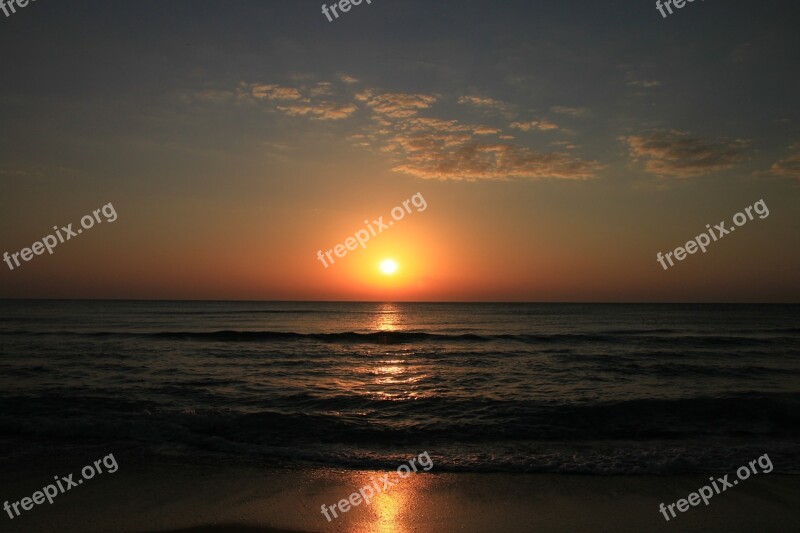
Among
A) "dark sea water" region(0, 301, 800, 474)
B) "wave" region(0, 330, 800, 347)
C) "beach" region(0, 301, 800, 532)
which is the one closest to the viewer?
"beach" region(0, 301, 800, 532)

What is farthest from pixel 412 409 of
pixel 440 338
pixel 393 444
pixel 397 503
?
pixel 440 338

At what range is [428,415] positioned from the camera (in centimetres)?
1385

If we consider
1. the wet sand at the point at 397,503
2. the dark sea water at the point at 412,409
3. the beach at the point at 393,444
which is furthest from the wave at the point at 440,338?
the wet sand at the point at 397,503

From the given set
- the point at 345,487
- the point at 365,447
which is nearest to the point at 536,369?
the point at 365,447

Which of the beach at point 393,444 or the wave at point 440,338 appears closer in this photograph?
the beach at point 393,444

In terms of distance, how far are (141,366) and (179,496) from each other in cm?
1717

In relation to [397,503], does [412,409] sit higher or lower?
higher

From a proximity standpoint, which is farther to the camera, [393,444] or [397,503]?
[393,444]

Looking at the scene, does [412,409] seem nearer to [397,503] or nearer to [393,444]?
[393,444]

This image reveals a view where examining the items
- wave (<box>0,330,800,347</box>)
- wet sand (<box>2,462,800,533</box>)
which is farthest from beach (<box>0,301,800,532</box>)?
wave (<box>0,330,800,347</box>)

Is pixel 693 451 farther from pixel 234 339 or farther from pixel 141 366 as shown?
pixel 234 339

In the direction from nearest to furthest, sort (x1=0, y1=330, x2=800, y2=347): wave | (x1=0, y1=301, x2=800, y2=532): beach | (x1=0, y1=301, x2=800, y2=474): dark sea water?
(x1=0, y1=301, x2=800, y2=532): beach → (x1=0, y1=301, x2=800, y2=474): dark sea water → (x1=0, y1=330, x2=800, y2=347): wave

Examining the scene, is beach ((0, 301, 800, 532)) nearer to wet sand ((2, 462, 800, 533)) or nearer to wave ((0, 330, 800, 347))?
wet sand ((2, 462, 800, 533))

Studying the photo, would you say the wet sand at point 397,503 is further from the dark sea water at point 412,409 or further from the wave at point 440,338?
the wave at point 440,338
